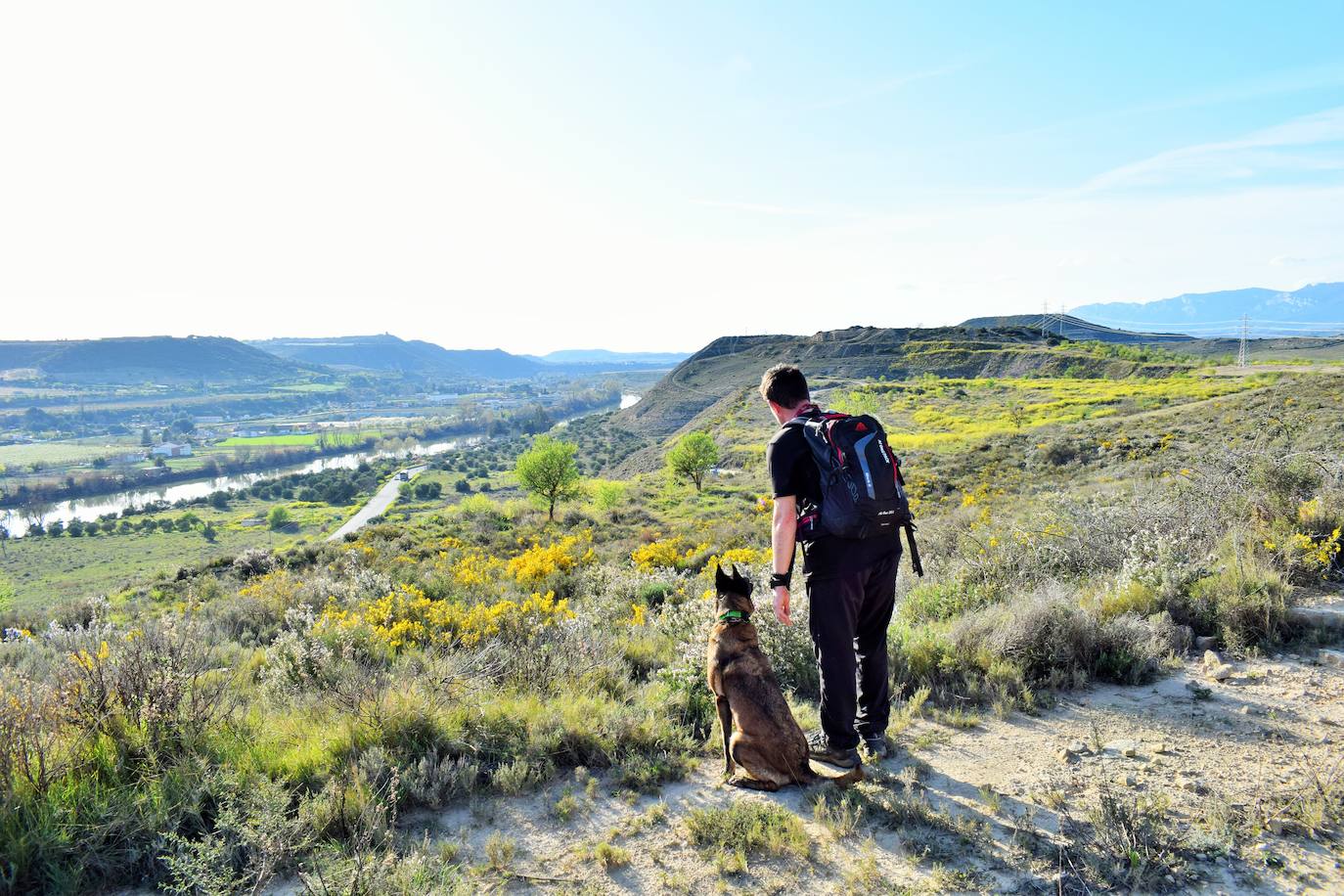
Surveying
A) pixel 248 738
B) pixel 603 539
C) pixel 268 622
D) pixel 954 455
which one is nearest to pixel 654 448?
pixel 954 455

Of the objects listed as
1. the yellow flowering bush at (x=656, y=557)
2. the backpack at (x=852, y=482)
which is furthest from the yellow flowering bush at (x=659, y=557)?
the backpack at (x=852, y=482)

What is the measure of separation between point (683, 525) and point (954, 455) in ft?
42.6

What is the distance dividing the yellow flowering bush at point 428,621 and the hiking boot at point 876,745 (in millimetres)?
3458

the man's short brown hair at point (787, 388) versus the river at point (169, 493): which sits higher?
the man's short brown hair at point (787, 388)

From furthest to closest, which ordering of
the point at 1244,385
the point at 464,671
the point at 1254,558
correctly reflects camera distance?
the point at 1244,385 → the point at 1254,558 → the point at 464,671

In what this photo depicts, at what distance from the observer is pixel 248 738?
11.5ft

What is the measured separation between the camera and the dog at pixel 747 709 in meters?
3.31

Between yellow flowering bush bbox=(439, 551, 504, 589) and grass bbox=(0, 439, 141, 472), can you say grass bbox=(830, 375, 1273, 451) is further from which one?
grass bbox=(0, 439, 141, 472)

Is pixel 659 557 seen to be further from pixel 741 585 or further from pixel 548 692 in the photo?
pixel 741 585

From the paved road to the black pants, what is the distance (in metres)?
55.6

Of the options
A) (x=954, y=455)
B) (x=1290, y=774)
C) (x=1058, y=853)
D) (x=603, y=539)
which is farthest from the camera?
(x=954, y=455)

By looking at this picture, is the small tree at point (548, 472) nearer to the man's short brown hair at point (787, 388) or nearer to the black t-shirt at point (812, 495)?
the man's short brown hair at point (787, 388)

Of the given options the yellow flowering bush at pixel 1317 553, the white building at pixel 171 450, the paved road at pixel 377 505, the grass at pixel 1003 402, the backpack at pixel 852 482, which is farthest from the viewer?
the white building at pixel 171 450

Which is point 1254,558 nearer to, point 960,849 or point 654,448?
point 960,849
